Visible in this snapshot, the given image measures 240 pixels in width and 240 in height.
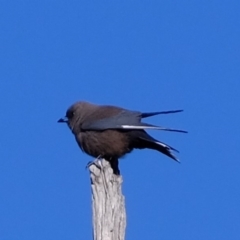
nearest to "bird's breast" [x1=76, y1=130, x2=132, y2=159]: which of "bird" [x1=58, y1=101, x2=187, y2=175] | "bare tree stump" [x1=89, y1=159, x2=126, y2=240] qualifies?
"bird" [x1=58, y1=101, x2=187, y2=175]

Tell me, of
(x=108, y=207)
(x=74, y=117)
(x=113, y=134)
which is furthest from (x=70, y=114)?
(x=108, y=207)

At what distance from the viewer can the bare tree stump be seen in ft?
21.5

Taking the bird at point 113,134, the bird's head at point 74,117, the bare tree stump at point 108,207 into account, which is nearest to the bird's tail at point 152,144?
the bird at point 113,134

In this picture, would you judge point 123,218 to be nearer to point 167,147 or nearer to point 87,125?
point 167,147

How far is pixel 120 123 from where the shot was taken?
9.87 m

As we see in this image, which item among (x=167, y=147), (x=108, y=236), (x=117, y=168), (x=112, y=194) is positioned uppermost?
(x=167, y=147)

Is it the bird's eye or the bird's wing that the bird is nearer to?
the bird's wing

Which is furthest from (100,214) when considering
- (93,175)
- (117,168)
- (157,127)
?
(157,127)

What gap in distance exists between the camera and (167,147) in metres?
9.26

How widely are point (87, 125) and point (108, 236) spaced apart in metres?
3.81

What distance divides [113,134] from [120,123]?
19cm

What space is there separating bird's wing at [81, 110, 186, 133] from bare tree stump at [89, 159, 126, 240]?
215 centimetres

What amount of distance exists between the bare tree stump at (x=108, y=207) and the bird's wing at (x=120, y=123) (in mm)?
2146

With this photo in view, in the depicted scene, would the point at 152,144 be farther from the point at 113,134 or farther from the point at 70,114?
the point at 70,114
